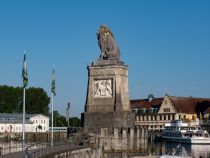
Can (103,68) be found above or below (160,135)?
above

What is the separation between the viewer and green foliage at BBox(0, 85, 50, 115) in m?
118

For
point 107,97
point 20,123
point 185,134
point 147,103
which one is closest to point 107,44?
point 107,97

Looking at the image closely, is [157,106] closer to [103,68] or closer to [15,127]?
[15,127]

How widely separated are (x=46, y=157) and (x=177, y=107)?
86.2m

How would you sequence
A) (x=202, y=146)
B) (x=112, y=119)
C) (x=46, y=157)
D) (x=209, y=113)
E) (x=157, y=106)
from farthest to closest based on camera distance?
1. (x=157, y=106)
2. (x=209, y=113)
3. (x=202, y=146)
4. (x=112, y=119)
5. (x=46, y=157)

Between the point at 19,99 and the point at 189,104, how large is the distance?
127 ft

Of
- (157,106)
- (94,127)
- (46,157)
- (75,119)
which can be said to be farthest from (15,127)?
(46,157)

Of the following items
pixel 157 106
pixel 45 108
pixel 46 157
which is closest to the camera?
pixel 46 157

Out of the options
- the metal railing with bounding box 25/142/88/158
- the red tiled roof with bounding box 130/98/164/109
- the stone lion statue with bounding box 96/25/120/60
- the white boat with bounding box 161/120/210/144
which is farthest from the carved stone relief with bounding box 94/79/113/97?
the red tiled roof with bounding box 130/98/164/109

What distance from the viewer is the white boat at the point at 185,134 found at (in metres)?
81.9

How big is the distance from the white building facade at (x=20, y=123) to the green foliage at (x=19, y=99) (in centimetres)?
945

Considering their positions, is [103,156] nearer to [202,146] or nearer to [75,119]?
[202,146]

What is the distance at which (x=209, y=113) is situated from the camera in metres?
110

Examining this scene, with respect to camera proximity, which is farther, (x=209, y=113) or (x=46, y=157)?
(x=209, y=113)
